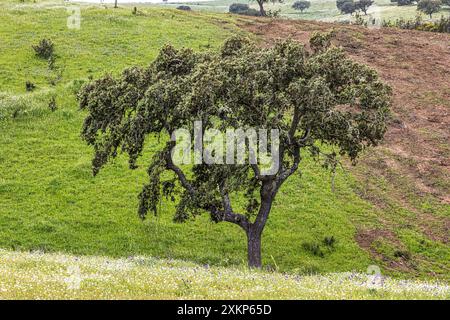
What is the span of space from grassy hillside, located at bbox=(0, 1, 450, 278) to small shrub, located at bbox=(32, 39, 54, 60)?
5059 mm

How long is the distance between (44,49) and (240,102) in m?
52.1

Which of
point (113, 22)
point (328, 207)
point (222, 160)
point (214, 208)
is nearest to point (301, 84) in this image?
point (222, 160)

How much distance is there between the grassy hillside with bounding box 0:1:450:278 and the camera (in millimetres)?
36125

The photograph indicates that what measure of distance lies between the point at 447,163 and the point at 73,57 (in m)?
50.0

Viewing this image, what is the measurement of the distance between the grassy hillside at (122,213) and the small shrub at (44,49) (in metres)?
5.06

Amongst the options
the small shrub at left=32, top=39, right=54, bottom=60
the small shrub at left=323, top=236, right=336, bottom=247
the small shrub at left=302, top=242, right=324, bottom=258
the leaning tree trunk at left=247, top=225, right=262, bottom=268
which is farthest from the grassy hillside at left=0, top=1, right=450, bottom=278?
the small shrub at left=32, top=39, right=54, bottom=60

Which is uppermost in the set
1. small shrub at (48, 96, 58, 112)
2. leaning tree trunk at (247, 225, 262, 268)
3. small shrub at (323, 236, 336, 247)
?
small shrub at (48, 96, 58, 112)

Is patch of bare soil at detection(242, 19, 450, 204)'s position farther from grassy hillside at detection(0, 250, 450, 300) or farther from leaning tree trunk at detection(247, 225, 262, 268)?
grassy hillside at detection(0, 250, 450, 300)

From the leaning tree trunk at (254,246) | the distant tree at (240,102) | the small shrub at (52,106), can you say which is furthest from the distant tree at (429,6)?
the leaning tree trunk at (254,246)

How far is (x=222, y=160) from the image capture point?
26.3 meters

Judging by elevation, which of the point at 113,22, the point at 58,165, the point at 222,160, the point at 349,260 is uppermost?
the point at 113,22

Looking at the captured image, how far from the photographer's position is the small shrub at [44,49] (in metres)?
69.1

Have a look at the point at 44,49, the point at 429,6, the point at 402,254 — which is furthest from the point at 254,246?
the point at 429,6

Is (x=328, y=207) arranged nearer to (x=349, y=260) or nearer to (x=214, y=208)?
(x=349, y=260)
